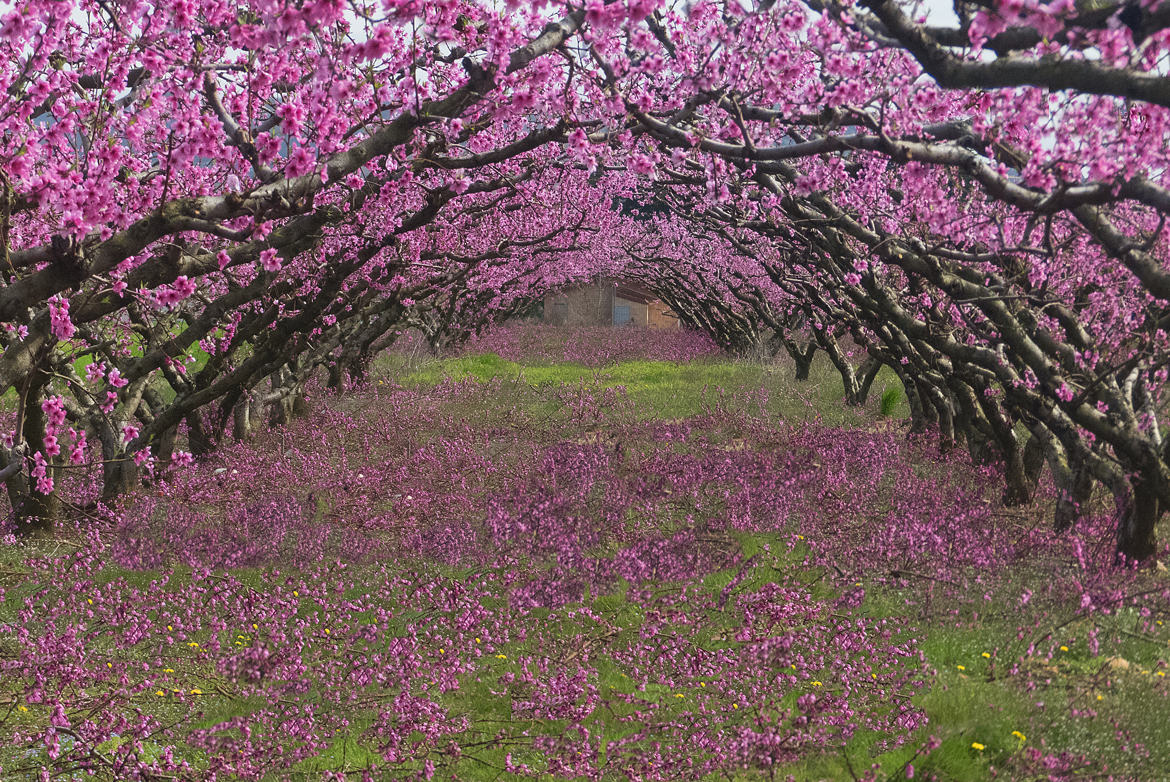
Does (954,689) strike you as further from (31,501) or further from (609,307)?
(609,307)

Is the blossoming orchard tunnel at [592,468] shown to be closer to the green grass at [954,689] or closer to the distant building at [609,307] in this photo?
the green grass at [954,689]

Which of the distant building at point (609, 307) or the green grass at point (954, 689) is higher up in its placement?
the distant building at point (609, 307)

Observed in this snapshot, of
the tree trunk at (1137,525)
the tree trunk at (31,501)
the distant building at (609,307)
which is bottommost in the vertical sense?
the tree trunk at (31,501)

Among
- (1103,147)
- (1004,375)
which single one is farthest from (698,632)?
(1103,147)

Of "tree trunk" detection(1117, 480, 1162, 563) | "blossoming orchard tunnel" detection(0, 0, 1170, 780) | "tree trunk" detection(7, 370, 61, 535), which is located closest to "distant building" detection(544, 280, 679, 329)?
"blossoming orchard tunnel" detection(0, 0, 1170, 780)

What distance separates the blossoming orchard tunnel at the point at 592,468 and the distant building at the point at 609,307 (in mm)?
47760

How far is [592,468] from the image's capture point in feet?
39.3

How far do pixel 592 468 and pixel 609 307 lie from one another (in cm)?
4984

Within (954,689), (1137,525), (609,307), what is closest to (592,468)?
(1137,525)

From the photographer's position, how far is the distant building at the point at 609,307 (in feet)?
199

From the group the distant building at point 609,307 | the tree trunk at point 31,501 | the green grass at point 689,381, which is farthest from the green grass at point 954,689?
the distant building at point 609,307

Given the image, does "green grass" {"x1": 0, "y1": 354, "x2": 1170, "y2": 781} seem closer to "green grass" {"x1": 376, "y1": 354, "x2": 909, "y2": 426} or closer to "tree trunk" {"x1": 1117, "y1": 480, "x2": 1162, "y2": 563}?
"tree trunk" {"x1": 1117, "y1": 480, "x2": 1162, "y2": 563}

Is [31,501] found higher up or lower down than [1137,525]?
lower down

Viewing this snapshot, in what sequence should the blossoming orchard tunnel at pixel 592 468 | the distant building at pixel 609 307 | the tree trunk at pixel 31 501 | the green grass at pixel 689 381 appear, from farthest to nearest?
the distant building at pixel 609 307 → the green grass at pixel 689 381 → the tree trunk at pixel 31 501 → the blossoming orchard tunnel at pixel 592 468
